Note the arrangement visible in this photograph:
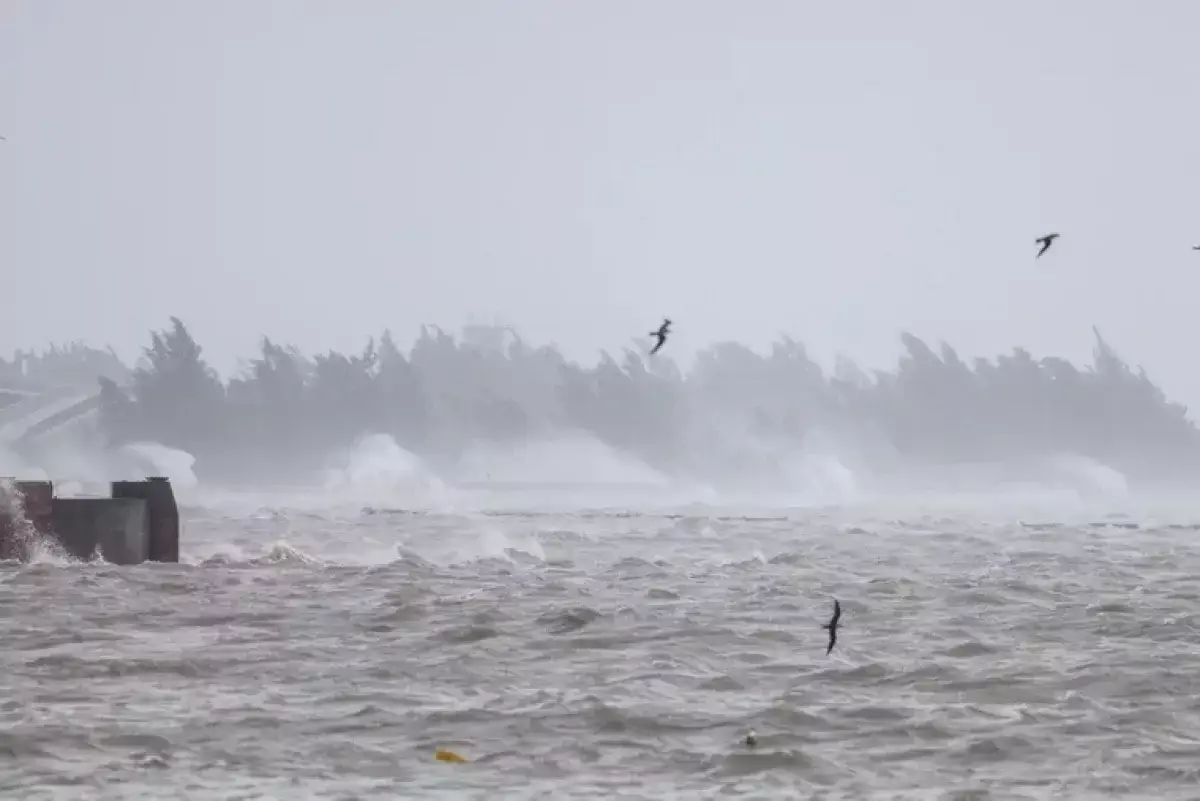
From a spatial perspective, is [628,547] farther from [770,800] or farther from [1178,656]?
[770,800]

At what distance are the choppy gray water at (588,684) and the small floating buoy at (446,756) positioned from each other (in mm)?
128

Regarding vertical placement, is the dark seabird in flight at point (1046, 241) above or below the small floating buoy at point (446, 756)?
above

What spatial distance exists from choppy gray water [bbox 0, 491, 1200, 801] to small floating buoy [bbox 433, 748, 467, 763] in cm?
13

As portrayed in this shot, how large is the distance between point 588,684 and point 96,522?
74.9 ft

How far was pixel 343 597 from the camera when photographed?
103ft

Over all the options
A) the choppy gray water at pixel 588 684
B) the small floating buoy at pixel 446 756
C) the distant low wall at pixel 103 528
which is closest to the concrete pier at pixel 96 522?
the distant low wall at pixel 103 528

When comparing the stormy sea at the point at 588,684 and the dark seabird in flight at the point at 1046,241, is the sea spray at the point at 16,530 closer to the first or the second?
the stormy sea at the point at 588,684

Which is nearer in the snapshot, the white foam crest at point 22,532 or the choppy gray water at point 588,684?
the choppy gray water at point 588,684

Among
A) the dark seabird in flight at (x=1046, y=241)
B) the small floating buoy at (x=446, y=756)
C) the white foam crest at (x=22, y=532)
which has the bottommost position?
the small floating buoy at (x=446, y=756)

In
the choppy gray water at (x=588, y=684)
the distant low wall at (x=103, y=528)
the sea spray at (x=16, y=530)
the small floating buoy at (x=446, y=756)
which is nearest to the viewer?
the choppy gray water at (x=588, y=684)

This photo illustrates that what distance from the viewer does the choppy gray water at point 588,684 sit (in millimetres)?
14430

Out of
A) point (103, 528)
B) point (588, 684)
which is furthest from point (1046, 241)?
point (103, 528)

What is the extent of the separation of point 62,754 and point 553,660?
8577mm

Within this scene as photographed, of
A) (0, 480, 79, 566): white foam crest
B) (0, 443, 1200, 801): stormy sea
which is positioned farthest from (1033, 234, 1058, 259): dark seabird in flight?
(0, 480, 79, 566): white foam crest
